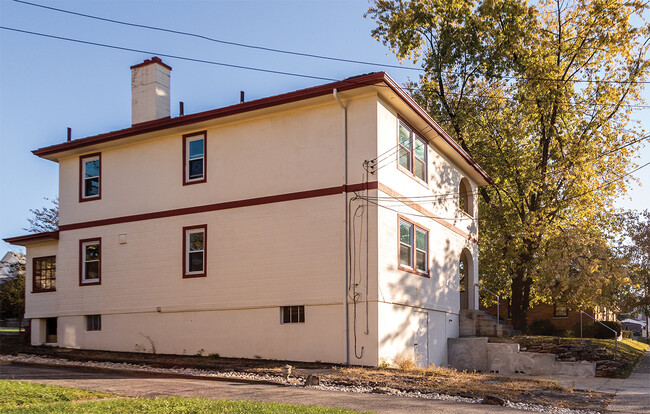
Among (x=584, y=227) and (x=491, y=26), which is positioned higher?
(x=491, y=26)

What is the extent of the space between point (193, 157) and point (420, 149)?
271 inches

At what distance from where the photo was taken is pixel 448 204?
23.1 m

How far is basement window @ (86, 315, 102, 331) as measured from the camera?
68.8ft

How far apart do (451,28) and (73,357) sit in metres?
21.0

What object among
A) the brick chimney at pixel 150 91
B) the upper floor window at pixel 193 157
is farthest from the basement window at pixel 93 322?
the brick chimney at pixel 150 91

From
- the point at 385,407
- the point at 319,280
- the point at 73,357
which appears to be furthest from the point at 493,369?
the point at 73,357

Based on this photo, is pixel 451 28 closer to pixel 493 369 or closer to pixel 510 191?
pixel 510 191

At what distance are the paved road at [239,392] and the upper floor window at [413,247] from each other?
249 inches

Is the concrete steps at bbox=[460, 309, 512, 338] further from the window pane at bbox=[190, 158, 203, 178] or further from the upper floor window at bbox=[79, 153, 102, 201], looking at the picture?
the upper floor window at bbox=[79, 153, 102, 201]

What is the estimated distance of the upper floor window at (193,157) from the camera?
65.4ft

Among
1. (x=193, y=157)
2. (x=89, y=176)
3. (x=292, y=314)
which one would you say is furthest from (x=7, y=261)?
(x=292, y=314)

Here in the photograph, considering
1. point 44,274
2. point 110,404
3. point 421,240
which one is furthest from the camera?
point 44,274

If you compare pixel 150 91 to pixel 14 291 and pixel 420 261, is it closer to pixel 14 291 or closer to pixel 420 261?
pixel 420 261

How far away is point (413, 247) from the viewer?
19234 millimetres
